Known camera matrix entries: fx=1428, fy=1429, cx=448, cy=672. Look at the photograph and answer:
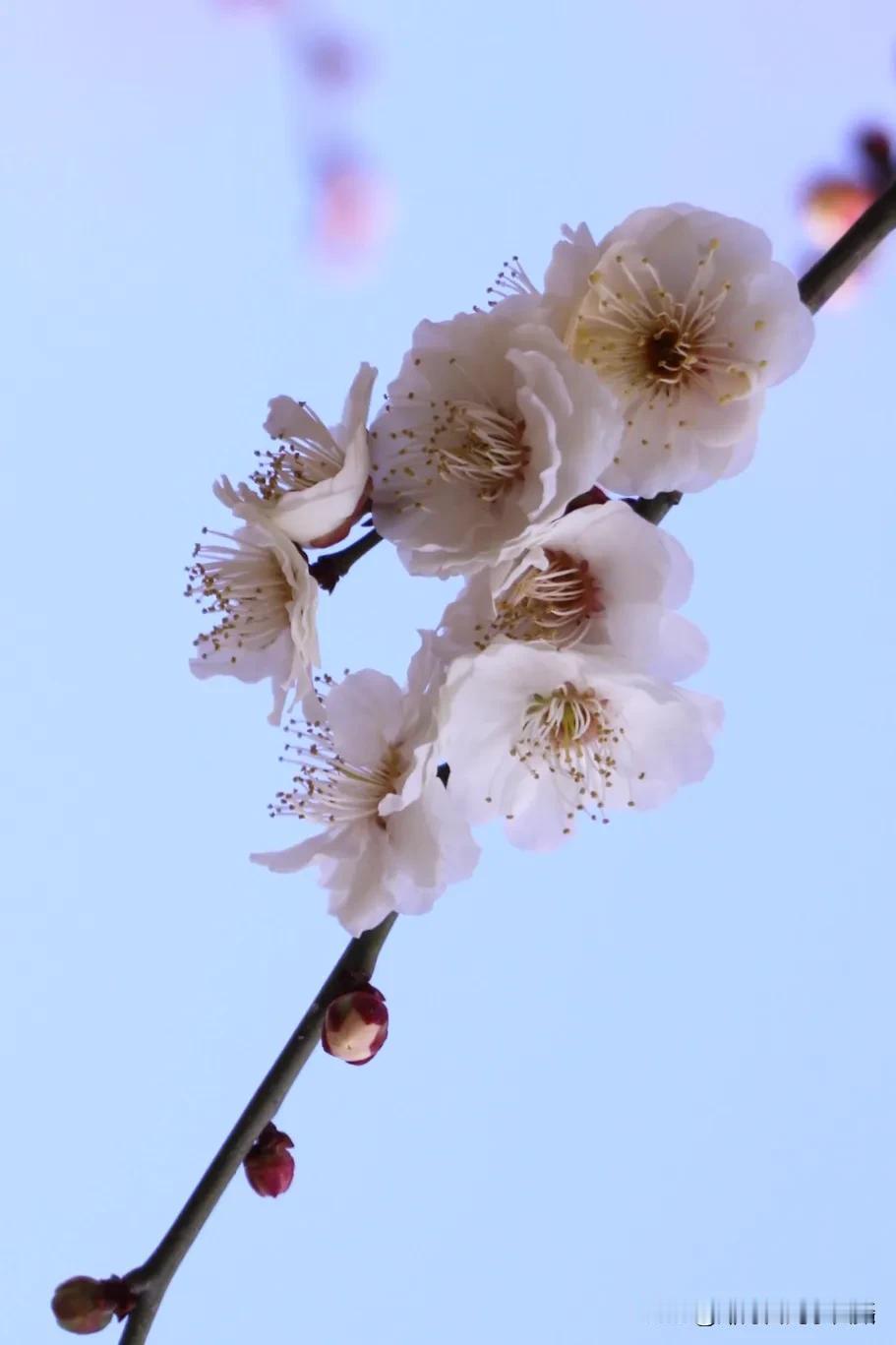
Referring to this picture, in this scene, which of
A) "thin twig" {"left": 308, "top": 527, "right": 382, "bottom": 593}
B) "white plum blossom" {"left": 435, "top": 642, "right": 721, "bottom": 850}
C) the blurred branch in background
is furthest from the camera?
the blurred branch in background

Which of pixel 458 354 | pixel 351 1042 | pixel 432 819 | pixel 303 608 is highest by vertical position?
pixel 458 354

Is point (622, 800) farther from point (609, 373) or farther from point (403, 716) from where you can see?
point (609, 373)

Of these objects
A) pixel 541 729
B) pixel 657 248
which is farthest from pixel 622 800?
A: pixel 657 248

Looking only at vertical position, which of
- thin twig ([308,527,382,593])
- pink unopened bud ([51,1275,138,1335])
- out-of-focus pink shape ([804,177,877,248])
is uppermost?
out-of-focus pink shape ([804,177,877,248])

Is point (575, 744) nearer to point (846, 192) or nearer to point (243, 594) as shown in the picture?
point (243, 594)

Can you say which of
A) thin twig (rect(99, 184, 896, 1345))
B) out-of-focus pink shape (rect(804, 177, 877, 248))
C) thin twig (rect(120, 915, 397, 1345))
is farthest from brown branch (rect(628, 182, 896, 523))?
out-of-focus pink shape (rect(804, 177, 877, 248))

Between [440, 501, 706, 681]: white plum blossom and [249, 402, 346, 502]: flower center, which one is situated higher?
[249, 402, 346, 502]: flower center

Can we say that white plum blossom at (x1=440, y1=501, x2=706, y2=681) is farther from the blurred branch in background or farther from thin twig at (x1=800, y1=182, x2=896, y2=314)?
the blurred branch in background
